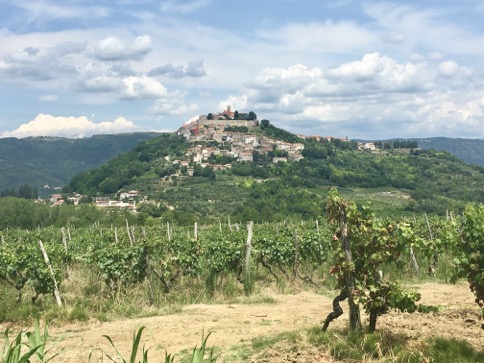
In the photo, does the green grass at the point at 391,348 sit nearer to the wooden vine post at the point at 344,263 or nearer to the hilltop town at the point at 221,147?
the wooden vine post at the point at 344,263

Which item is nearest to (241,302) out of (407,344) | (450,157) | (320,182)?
(407,344)

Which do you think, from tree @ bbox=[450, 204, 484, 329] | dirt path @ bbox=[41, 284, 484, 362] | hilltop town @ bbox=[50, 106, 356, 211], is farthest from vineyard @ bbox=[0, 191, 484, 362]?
hilltop town @ bbox=[50, 106, 356, 211]

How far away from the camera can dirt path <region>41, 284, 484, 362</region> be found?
6703 millimetres

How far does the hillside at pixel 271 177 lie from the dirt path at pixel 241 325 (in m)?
44.1

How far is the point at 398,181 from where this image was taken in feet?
320

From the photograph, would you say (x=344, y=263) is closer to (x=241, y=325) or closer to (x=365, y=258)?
(x=365, y=258)

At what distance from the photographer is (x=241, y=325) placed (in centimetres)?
816

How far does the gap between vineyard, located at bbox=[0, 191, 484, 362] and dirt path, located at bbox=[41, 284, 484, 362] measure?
20.2 inches

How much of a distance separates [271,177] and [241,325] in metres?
95.8

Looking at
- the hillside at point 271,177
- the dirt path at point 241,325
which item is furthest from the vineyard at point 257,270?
the hillside at point 271,177

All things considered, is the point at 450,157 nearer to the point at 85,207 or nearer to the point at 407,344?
the point at 85,207

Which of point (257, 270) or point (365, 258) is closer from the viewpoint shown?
point (365, 258)

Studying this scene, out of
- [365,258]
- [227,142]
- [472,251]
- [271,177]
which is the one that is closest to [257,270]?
[365,258]

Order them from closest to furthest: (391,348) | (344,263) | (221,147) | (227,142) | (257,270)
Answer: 1. (391,348)
2. (344,263)
3. (257,270)
4. (221,147)
5. (227,142)
